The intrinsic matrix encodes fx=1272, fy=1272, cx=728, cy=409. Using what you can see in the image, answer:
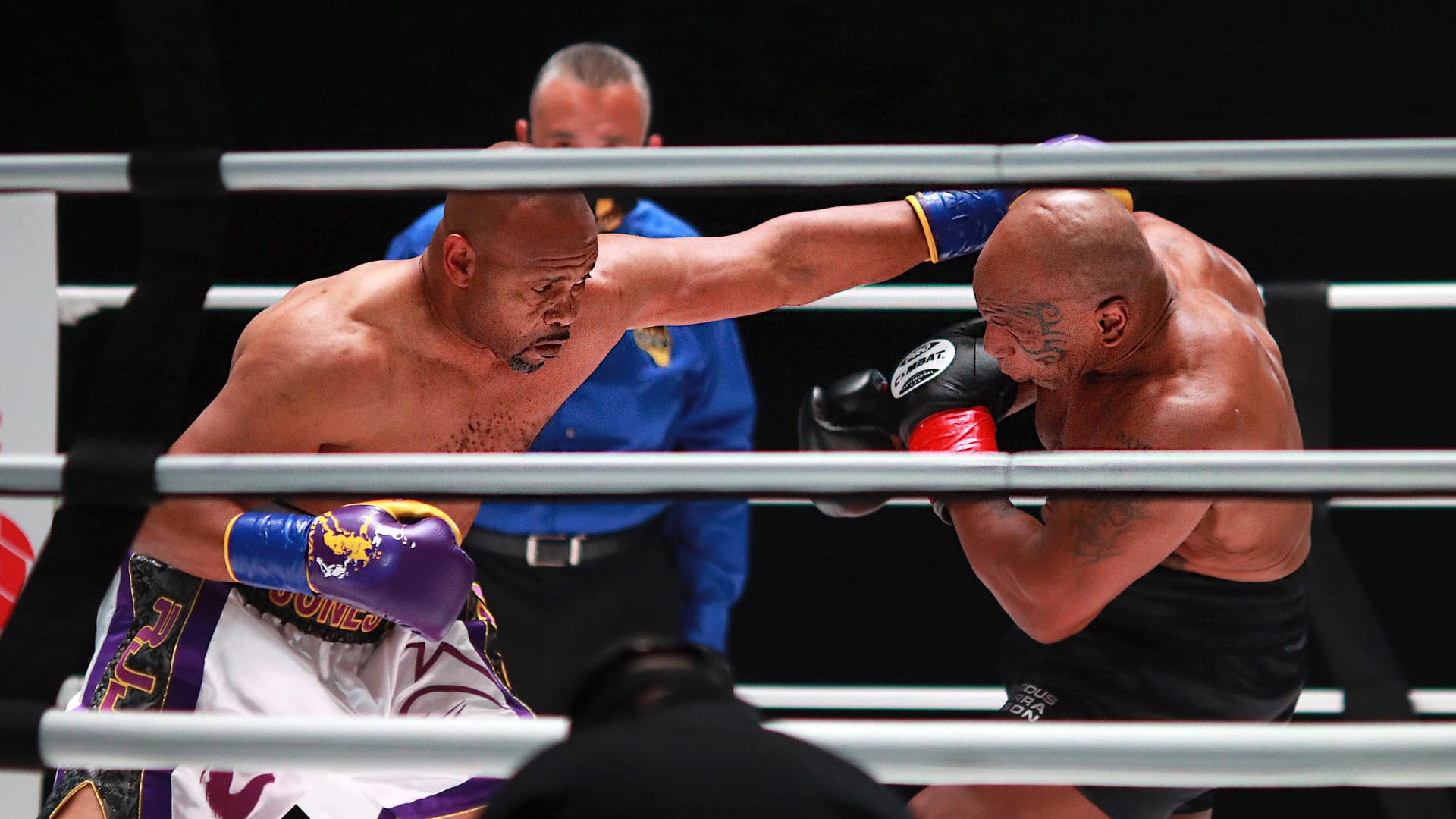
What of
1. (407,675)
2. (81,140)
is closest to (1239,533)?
(407,675)

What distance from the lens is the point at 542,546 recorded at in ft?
6.25

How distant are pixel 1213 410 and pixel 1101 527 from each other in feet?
0.57

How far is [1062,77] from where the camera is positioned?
2.24 metres

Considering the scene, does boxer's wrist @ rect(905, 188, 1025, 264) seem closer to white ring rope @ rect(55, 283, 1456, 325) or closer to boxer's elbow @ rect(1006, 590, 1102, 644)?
white ring rope @ rect(55, 283, 1456, 325)

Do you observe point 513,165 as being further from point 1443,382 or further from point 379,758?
point 1443,382

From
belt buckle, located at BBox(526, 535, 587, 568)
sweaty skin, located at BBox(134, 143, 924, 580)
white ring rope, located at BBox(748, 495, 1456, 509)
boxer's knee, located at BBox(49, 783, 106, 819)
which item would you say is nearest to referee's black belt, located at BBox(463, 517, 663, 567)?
belt buckle, located at BBox(526, 535, 587, 568)

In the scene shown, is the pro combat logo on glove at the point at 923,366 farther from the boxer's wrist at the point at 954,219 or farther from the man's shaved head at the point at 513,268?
the man's shaved head at the point at 513,268

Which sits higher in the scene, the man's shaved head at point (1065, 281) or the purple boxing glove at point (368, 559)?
the man's shaved head at point (1065, 281)

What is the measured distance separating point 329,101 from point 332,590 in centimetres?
145

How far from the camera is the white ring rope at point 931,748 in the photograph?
70 centimetres

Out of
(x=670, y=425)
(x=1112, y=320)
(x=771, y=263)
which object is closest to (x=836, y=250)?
(x=771, y=263)

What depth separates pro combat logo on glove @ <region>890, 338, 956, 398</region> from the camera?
4.64 feet

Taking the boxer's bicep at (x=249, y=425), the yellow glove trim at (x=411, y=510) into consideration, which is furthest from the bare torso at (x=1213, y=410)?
the boxer's bicep at (x=249, y=425)

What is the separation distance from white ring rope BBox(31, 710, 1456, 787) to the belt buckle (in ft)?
3.79
